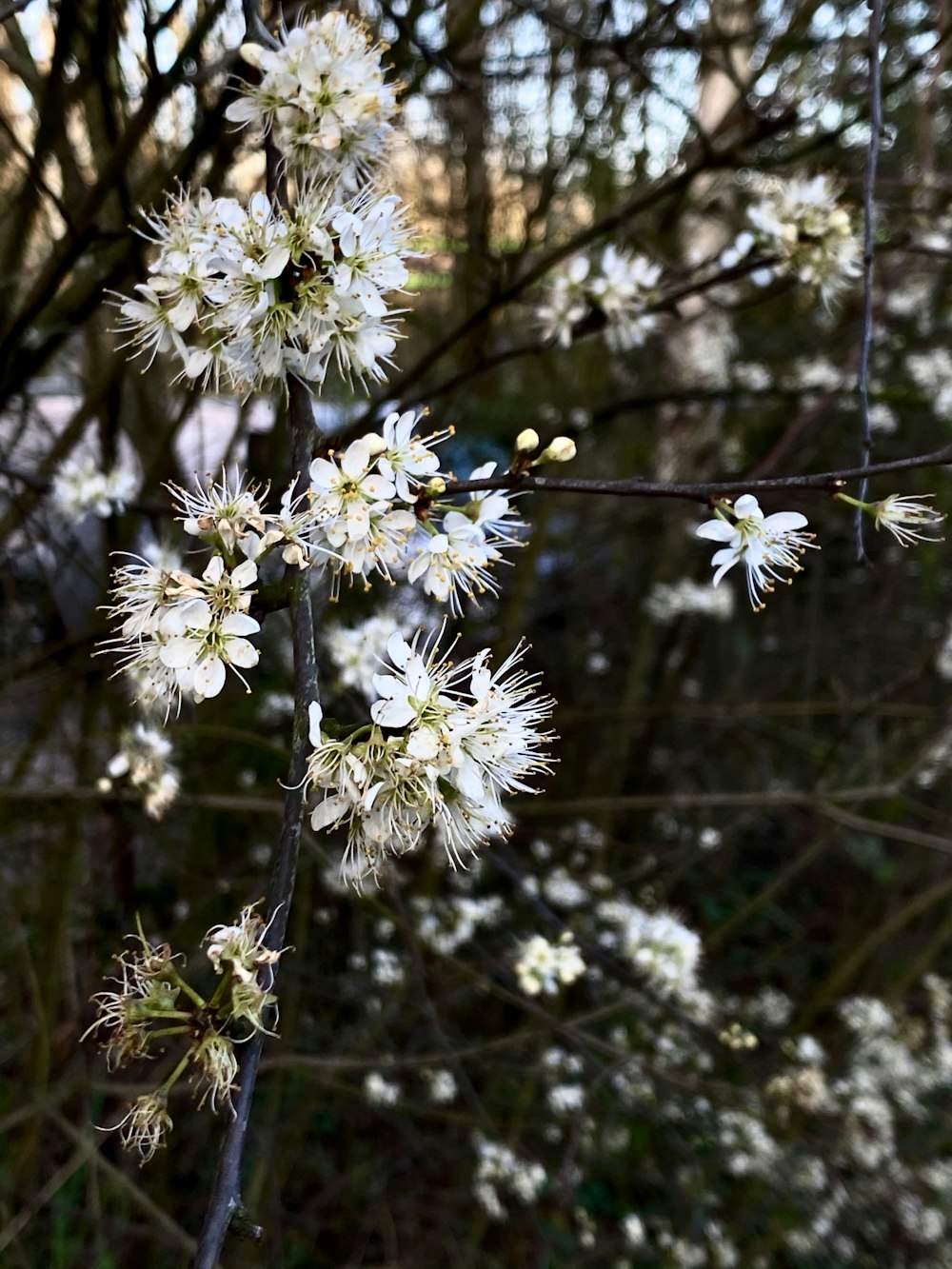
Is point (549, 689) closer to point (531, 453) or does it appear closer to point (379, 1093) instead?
point (379, 1093)

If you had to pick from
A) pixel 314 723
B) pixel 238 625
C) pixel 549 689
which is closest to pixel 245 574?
pixel 238 625

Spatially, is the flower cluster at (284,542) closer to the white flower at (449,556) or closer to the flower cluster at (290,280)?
the white flower at (449,556)

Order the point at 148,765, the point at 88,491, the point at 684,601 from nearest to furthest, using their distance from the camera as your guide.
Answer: the point at 148,765 → the point at 88,491 → the point at 684,601

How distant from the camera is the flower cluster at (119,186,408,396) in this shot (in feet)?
3.11

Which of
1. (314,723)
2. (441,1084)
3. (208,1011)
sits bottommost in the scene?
(441,1084)

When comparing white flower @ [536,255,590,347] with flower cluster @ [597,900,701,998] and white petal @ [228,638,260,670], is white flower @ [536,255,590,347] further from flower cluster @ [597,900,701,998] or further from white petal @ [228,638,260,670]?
flower cluster @ [597,900,701,998]

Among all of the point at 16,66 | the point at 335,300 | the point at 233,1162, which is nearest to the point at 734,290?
the point at 16,66

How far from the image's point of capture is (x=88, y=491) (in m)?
2.13

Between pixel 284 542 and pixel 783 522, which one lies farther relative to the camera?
pixel 783 522

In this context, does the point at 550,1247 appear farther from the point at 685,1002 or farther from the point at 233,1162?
the point at 233,1162

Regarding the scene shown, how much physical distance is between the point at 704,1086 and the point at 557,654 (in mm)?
2455

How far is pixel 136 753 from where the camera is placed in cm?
172

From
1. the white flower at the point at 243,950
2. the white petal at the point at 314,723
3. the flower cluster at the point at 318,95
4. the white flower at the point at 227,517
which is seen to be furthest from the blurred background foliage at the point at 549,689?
the white flower at the point at 243,950

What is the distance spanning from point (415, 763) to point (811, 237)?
1418 millimetres
